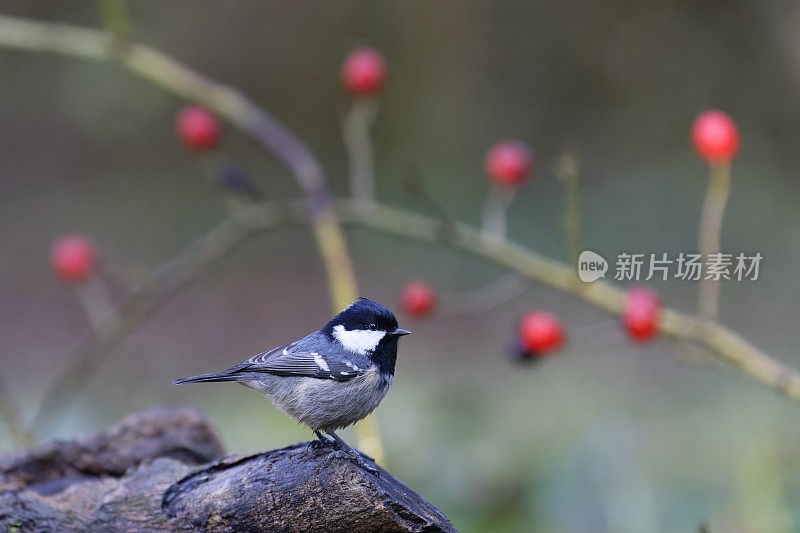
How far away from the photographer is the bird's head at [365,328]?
5.87 ft

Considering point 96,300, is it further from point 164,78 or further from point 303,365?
point 303,365

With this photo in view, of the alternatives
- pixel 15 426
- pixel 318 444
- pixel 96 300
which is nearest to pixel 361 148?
pixel 318 444

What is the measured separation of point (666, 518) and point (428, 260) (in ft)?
9.49

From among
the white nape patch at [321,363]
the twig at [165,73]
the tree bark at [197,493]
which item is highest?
the twig at [165,73]

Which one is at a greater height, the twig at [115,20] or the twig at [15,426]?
the twig at [115,20]

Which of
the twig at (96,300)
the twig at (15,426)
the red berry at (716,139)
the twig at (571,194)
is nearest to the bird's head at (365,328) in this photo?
the twig at (571,194)

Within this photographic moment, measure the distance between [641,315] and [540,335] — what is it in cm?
28

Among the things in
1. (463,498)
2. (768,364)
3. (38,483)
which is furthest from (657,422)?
(38,483)

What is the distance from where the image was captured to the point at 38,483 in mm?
2025

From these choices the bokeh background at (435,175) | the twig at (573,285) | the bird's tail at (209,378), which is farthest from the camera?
the bokeh background at (435,175)

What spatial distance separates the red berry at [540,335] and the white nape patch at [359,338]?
2.14 feet

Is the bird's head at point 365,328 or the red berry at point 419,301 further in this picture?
the red berry at point 419,301

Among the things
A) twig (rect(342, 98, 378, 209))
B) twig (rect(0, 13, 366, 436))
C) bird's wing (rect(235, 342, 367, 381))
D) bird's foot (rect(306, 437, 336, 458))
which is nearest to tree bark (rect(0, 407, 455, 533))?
bird's foot (rect(306, 437, 336, 458))

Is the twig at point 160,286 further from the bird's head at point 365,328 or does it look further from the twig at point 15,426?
the bird's head at point 365,328
